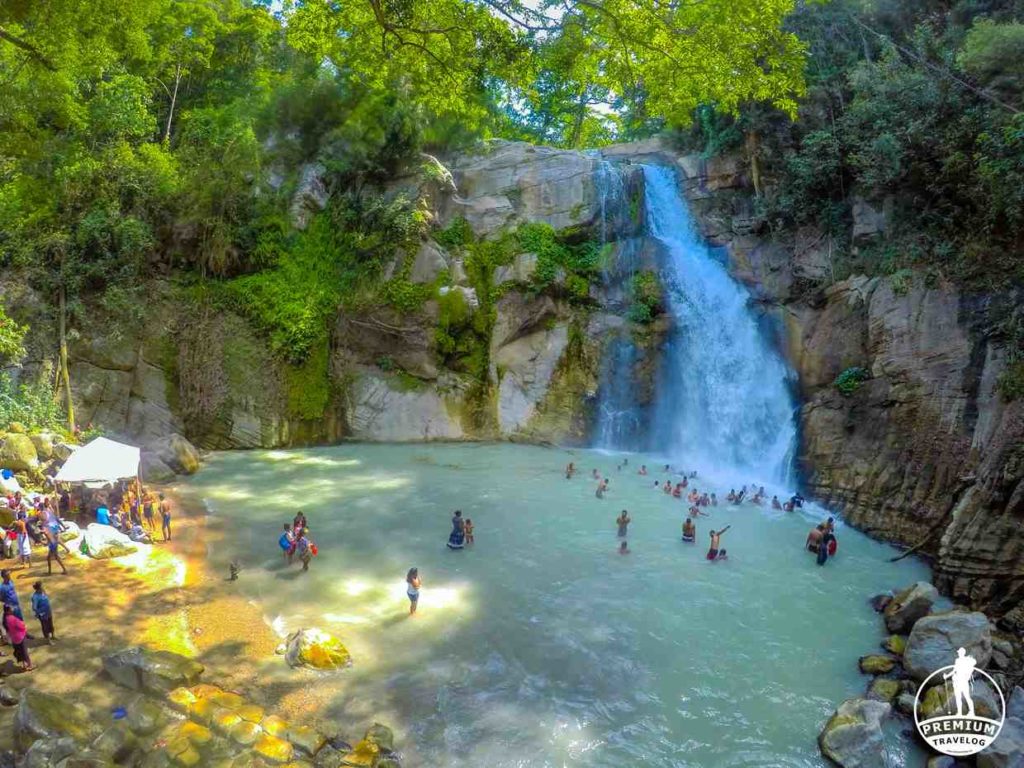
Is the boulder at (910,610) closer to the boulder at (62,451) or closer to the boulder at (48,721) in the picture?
the boulder at (48,721)

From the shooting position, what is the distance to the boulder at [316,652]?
9.18m

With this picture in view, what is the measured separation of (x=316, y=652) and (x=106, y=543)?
20.8 feet

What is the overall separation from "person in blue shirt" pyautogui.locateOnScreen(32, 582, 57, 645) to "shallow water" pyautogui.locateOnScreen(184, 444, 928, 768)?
3114 mm

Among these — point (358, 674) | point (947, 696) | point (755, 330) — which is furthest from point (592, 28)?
point (755, 330)

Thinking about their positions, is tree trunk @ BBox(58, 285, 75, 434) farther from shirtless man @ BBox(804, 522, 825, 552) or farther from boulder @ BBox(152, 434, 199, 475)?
shirtless man @ BBox(804, 522, 825, 552)

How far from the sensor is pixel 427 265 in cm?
2420

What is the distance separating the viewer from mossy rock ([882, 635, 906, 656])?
33.9ft

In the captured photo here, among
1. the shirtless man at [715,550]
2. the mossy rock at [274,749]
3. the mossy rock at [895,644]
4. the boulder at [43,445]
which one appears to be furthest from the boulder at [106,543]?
the mossy rock at [895,644]

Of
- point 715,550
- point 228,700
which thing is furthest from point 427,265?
point 228,700

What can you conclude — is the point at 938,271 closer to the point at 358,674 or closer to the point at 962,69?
the point at 962,69

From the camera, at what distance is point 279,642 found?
9.77 meters

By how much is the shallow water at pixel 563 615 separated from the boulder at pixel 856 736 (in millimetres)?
307

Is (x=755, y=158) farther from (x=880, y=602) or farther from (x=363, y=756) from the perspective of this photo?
(x=363, y=756)

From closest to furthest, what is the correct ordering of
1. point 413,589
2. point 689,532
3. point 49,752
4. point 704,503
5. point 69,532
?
point 49,752, point 413,589, point 69,532, point 689,532, point 704,503
